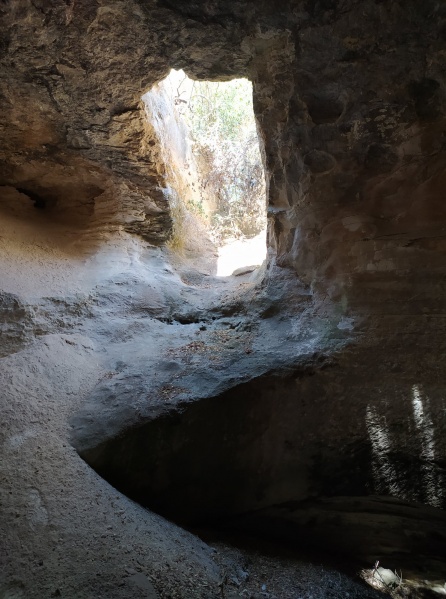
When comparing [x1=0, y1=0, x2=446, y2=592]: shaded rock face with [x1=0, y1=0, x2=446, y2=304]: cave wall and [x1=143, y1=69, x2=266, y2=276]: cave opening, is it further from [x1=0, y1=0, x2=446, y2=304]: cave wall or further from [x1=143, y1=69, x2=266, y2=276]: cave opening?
[x1=143, y1=69, x2=266, y2=276]: cave opening

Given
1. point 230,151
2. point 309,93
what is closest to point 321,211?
point 309,93

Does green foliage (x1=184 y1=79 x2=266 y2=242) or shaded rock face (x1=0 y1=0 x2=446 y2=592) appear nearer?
shaded rock face (x1=0 y1=0 x2=446 y2=592)

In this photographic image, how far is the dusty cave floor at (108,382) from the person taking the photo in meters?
1.93

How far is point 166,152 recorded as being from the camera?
496 centimetres

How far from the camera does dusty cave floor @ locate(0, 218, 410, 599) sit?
1.93 m

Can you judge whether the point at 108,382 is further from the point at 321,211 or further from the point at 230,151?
the point at 230,151

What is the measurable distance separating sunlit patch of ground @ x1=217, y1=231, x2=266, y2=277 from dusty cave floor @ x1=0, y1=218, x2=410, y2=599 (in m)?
1.32

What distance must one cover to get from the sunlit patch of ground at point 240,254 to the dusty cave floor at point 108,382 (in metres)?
1.32

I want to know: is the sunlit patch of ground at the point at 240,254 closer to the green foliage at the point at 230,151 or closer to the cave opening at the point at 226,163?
the cave opening at the point at 226,163

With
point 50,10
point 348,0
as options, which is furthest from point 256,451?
→ point 50,10

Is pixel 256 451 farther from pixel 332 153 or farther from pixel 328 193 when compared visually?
pixel 332 153

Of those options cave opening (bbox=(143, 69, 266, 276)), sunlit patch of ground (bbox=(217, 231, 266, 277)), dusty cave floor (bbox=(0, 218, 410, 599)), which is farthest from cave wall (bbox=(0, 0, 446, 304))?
cave opening (bbox=(143, 69, 266, 276))

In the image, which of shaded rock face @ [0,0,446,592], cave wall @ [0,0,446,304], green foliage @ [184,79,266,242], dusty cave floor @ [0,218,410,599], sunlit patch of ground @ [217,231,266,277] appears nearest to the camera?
dusty cave floor @ [0,218,410,599]

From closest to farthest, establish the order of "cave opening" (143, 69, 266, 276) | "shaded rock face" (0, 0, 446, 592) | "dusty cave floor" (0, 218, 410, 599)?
"dusty cave floor" (0, 218, 410, 599) < "shaded rock face" (0, 0, 446, 592) < "cave opening" (143, 69, 266, 276)
